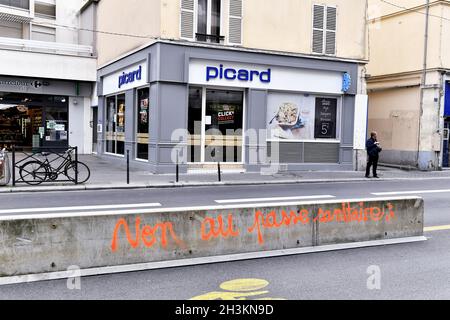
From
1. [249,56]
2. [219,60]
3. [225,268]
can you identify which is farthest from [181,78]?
[225,268]

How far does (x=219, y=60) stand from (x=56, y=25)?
16078mm

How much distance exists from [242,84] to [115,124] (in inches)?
297

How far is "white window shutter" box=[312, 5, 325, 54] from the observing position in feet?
63.6

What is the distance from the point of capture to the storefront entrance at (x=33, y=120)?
24.5 meters

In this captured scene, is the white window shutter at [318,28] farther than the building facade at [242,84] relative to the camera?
Yes

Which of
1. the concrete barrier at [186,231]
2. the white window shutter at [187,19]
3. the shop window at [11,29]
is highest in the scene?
the shop window at [11,29]

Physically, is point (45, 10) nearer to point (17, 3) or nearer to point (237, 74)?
point (17, 3)

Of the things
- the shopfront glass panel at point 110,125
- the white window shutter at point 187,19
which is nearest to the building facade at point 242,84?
the white window shutter at point 187,19

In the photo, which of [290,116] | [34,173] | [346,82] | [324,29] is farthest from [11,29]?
[346,82]

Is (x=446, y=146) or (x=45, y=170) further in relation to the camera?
(x=446, y=146)

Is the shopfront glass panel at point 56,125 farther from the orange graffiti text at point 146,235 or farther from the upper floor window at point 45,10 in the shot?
the orange graffiti text at point 146,235

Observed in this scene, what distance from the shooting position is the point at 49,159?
1293 centimetres

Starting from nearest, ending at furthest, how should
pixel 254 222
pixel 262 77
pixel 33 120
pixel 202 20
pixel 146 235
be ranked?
pixel 146 235 < pixel 254 222 < pixel 202 20 < pixel 262 77 < pixel 33 120

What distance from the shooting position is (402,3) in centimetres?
2334
